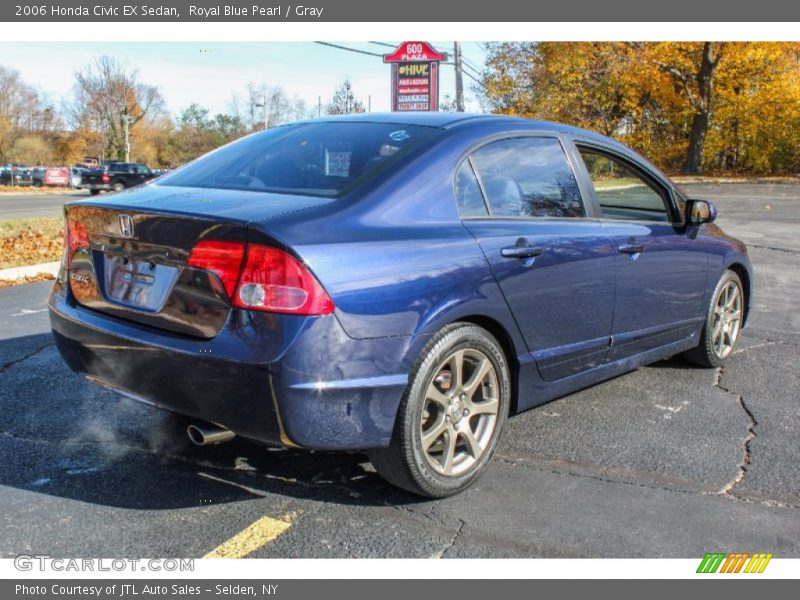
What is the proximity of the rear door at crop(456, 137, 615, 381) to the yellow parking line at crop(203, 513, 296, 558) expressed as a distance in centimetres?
134

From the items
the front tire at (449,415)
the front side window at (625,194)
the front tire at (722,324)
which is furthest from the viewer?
the front tire at (722,324)

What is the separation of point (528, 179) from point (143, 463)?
89.4 inches

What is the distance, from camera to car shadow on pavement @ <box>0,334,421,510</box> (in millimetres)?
3156

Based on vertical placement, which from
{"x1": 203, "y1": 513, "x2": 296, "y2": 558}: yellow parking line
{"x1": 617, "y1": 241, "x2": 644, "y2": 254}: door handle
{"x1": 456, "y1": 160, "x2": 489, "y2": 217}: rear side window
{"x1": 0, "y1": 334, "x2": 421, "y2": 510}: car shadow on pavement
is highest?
{"x1": 456, "y1": 160, "x2": 489, "y2": 217}: rear side window

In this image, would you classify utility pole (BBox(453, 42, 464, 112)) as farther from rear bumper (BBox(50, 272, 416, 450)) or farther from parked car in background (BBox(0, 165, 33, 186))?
parked car in background (BBox(0, 165, 33, 186))

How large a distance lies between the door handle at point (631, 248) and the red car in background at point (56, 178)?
150 feet

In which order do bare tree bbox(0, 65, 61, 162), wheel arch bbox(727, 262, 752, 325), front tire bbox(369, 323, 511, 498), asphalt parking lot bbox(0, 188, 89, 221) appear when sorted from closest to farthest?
front tire bbox(369, 323, 511, 498) → wheel arch bbox(727, 262, 752, 325) → asphalt parking lot bbox(0, 188, 89, 221) → bare tree bbox(0, 65, 61, 162)

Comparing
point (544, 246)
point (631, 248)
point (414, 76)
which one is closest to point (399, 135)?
point (544, 246)

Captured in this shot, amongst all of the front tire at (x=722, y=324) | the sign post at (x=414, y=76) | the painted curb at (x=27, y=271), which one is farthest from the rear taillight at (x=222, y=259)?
the sign post at (x=414, y=76)

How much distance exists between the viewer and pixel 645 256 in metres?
4.23

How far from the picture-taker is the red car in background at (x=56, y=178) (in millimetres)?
44719

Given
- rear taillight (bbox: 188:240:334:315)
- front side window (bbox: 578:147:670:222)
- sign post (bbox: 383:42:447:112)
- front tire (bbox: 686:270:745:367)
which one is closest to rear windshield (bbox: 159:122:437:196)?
rear taillight (bbox: 188:240:334:315)

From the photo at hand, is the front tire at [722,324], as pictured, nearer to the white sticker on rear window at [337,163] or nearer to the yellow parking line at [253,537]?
the white sticker on rear window at [337,163]

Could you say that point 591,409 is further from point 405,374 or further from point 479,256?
point 405,374
